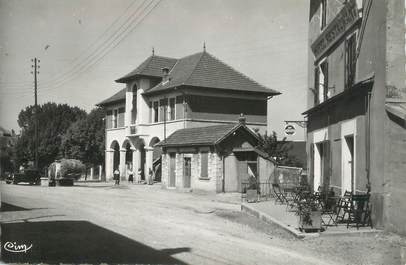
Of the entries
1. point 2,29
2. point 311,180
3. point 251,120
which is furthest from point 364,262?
point 251,120

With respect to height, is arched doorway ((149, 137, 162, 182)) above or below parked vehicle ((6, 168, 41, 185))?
above

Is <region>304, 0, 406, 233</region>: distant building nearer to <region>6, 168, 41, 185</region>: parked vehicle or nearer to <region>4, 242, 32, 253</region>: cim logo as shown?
<region>4, 242, 32, 253</region>: cim logo

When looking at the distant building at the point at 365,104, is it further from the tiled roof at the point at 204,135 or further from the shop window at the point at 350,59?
the tiled roof at the point at 204,135

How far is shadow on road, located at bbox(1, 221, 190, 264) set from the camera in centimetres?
891

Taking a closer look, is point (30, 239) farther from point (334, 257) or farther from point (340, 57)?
point (340, 57)

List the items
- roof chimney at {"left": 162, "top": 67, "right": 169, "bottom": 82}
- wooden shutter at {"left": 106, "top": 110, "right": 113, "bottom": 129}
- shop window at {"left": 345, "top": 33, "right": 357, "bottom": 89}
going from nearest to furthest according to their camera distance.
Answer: shop window at {"left": 345, "top": 33, "right": 357, "bottom": 89} → roof chimney at {"left": 162, "top": 67, "right": 169, "bottom": 82} → wooden shutter at {"left": 106, "top": 110, "right": 113, "bottom": 129}

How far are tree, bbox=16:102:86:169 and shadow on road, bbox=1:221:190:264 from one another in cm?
4574

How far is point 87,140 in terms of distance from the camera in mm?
58719

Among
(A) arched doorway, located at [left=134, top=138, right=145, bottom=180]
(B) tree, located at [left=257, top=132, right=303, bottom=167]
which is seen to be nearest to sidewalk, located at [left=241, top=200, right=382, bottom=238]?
(B) tree, located at [left=257, top=132, right=303, bottom=167]

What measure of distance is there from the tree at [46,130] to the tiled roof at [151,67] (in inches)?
614

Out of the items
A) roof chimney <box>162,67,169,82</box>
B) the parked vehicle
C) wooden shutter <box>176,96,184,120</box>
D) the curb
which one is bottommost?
the curb

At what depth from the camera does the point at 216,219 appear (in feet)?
53.2

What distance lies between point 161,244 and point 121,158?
3985cm

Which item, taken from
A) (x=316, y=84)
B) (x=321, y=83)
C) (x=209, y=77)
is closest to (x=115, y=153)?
(x=209, y=77)
